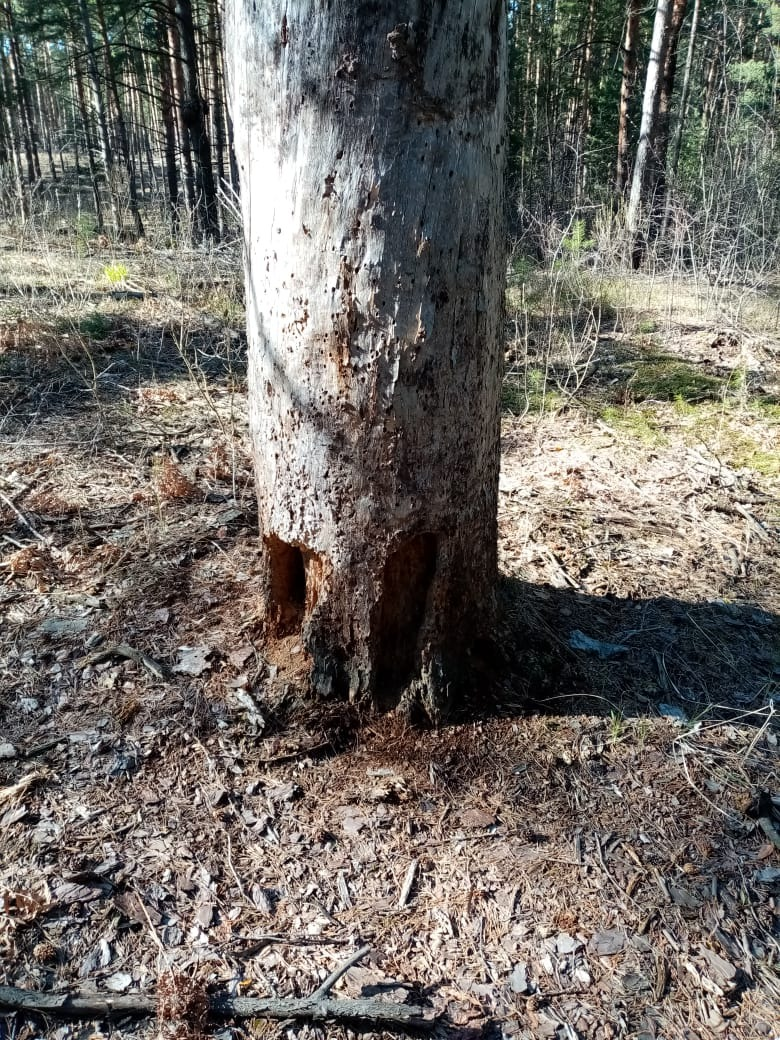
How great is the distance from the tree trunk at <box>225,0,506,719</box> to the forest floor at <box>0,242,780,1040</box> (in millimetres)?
296

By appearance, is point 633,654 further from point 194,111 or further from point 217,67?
point 217,67

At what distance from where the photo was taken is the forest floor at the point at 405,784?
154 centimetres

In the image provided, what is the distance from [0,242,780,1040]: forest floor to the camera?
5.04 ft

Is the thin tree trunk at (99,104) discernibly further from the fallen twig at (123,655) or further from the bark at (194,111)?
the fallen twig at (123,655)

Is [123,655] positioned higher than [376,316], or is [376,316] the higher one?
[376,316]

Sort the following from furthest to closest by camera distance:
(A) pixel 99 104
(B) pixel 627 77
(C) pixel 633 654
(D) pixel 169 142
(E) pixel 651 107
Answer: (A) pixel 99 104, (B) pixel 627 77, (D) pixel 169 142, (E) pixel 651 107, (C) pixel 633 654

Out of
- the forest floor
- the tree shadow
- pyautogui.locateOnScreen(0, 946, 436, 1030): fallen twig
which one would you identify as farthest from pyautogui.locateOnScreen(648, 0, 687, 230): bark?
pyautogui.locateOnScreen(0, 946, 436, 1030): fallen twig

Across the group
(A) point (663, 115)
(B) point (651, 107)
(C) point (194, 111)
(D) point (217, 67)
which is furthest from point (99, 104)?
(A) point (663, 115)

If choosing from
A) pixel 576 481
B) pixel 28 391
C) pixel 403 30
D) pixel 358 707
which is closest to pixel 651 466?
pixel 576 481

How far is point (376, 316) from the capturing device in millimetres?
1714

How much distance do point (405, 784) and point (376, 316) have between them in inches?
A: 50.1

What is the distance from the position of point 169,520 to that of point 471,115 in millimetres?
2196

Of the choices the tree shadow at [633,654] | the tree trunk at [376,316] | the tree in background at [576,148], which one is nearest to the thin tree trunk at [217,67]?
the tree in background at [576,148]

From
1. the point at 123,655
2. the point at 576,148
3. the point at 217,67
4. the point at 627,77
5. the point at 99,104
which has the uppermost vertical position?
the point at 217,67
